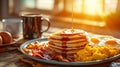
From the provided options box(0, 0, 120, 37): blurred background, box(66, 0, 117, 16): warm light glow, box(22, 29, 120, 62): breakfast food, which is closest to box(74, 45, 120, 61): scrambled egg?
box(22, 29, 120, 62): breakfast food

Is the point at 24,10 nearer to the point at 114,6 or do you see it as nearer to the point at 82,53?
the point at 114,6

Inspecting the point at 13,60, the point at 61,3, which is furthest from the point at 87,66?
the point at 61,3

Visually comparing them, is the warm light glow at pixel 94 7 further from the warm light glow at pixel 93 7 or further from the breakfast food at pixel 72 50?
the breakfast food at pixel 72 50

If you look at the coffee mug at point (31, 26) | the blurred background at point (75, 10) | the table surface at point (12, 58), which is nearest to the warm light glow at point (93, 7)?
the blurred background at point (75, 10)

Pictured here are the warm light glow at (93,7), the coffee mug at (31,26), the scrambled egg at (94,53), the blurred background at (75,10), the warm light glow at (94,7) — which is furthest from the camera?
the warm light glow at (93,7)

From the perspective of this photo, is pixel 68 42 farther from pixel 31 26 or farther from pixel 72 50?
pixel 31 26

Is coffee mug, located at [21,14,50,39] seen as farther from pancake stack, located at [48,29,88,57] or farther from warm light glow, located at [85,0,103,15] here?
warm light glow, located at [85,0,103,15]
